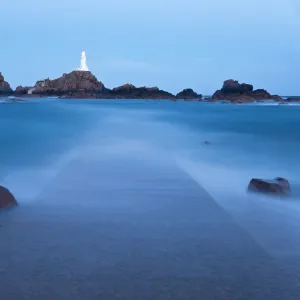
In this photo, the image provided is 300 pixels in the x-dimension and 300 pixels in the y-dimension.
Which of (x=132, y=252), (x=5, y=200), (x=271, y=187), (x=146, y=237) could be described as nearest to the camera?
(x=132, y=252)

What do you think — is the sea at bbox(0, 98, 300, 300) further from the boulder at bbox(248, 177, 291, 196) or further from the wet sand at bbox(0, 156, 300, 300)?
the boulder at bbox(248, 177, 291, 196)

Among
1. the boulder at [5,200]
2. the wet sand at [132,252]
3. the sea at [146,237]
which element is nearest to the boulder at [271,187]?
the sea at [146,237]

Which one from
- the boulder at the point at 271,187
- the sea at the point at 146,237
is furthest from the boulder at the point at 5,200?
the boulder at the point at 271,187

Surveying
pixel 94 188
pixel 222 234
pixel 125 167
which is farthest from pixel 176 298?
pixel 125 167

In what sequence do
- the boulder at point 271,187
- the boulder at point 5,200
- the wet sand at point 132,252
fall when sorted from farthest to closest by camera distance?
the boulder at point 271,187 < the boulder at point 5,200 < the wet sand at point 132,252

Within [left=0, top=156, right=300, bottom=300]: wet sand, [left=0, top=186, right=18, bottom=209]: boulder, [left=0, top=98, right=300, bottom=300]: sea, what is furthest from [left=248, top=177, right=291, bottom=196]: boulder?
[left=0, top=186, right=18, bottom=209]: boulder

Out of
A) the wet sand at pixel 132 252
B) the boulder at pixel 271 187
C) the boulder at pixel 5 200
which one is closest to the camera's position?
A: the wet sand at pixel 132 252

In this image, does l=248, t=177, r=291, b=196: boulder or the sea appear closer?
the sea

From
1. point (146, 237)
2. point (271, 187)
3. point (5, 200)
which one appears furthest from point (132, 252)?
point (271, 187)

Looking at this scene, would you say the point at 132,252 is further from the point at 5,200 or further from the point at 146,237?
the point at 5,200

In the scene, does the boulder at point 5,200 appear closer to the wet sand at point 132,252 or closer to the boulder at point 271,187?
the wet sand at point 132,252

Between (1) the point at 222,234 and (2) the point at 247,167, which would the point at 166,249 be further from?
(2) the point at 247,167

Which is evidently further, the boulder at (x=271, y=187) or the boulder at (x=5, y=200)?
the boulder at (x=271, y=187)

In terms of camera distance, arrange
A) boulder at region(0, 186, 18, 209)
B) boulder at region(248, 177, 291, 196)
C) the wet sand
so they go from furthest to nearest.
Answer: boulder at region(248, 177, 291, 196), boulder at region(0, 186, 18, 209), the wet sand
